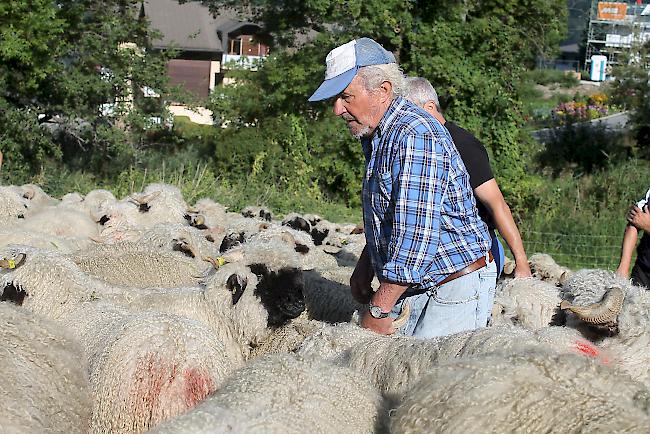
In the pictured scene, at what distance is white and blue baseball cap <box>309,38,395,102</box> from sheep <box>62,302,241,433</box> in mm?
1479

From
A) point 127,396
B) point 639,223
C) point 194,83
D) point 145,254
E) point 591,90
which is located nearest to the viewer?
point 127,396

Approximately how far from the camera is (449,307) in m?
4.24

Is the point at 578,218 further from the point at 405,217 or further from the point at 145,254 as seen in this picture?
the point at 405,217

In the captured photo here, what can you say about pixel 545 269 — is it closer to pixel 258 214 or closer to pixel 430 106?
pixel 430 106

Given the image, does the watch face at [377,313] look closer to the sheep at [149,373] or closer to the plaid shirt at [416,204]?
the plaid shirt at [416,204]

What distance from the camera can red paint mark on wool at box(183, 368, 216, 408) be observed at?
4.62 m

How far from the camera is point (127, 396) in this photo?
4.59 m

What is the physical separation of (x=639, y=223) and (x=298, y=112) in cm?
1338

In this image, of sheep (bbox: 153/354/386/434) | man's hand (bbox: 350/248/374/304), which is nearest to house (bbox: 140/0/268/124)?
man's hand (bbox: 350/248/374/304)

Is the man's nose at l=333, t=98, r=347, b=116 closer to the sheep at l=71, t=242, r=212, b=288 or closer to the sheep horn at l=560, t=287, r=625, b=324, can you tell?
Answer: the sheep horn at l=560, t=287, r=625, b=324

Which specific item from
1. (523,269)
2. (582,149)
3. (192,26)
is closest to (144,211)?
(523,269)

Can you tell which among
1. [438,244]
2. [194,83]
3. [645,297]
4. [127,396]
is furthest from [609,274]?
[194,83]

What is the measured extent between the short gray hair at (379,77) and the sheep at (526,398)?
1574mm

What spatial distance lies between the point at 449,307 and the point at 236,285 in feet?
7.20
